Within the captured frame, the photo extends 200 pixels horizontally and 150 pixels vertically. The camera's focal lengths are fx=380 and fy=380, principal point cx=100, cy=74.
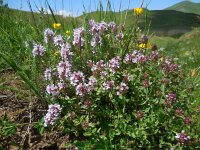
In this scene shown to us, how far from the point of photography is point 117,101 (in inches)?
121

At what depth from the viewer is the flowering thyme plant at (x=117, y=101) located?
2.85 metres

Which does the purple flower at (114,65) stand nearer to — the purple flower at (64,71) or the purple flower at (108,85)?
the purple flower at (108,85)

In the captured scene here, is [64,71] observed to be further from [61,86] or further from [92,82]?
[92,82]

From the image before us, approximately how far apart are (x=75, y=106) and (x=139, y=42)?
1154 mm

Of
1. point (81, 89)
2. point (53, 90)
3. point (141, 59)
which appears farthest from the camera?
point (141, 59)

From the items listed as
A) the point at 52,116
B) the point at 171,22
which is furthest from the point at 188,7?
the point at 52,116

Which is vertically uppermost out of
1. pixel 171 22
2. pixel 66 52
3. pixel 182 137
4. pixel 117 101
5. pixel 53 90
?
pixel 66 52

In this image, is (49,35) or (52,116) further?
(49,35)

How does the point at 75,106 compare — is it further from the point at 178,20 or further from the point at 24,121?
the point at 178,20

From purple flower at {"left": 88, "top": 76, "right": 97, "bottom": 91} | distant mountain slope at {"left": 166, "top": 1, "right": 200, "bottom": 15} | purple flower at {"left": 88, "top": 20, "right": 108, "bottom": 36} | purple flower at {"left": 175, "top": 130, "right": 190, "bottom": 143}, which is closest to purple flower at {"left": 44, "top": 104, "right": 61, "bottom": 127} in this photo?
purple flower at {"left": 88, "top": 76, "right": 97, "bottom": 91}

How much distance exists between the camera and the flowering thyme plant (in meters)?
2.85

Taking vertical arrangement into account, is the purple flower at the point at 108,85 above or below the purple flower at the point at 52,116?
above

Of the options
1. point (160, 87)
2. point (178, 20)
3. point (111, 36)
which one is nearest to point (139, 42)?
point (111, 36)

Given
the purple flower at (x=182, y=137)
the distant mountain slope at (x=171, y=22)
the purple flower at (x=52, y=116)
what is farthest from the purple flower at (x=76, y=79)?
the distant mountain slope at (x=171, y=22)
